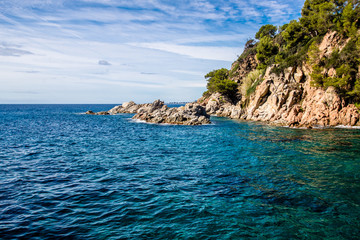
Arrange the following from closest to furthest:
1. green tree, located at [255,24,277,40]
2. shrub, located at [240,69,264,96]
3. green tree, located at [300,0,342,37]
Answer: green tree, located at [300,0,342,37], shrub, located at [240,69,264,96], green tree, located at [255,24,277,40]

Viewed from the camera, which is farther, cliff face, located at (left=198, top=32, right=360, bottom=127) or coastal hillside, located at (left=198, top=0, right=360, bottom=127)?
cliff face, located at (left=198, top=32, right=360, bottom=127)

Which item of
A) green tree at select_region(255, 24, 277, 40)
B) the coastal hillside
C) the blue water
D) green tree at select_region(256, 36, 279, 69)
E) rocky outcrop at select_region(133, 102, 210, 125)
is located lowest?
the blue water

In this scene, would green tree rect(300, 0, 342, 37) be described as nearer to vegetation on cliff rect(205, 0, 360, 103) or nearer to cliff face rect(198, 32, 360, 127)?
vegetation on cliff rect(205, 0, 360, 103)

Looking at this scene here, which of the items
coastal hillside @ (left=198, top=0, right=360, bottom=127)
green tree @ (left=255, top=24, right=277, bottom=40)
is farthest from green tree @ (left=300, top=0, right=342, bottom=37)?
green tree @ (left=255, top=24, right=277, bottom=40)

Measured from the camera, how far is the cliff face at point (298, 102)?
47469 millimetres

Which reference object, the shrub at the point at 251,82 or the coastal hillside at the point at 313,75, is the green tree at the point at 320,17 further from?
the shrub at the point at 251,82

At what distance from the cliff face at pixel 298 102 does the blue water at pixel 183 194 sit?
73.1ft

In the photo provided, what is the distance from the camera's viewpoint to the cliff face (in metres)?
47.5

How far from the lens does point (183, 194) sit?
1554cm

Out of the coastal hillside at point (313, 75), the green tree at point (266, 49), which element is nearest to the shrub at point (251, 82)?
the coastal hillside at point (313, 75)

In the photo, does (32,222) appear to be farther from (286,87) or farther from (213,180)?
(286,87)

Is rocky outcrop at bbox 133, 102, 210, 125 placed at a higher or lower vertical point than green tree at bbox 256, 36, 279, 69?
lower

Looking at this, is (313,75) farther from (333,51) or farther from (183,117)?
(183,117)

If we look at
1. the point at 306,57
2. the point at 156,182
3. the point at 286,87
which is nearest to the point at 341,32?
the point at 306,57
